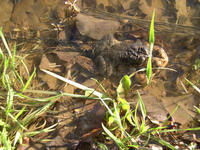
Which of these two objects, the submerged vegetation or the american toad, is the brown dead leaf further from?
the submerged vegetation

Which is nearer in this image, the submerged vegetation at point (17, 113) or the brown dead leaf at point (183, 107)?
the submerged vegetation at point (17, 113)

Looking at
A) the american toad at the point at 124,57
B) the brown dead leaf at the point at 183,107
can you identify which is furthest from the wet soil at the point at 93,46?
the american toad at the point at 124,57

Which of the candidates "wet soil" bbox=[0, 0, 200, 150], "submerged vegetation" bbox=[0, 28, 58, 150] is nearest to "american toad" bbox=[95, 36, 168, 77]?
"wet soil" bbox=[0, 0, 200, 150]

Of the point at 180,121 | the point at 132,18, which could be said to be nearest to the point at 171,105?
the point at 180,121

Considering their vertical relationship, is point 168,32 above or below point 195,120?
above

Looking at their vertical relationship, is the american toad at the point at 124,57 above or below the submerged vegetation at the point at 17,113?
above

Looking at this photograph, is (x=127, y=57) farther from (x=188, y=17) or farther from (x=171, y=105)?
(x=188, y=17)

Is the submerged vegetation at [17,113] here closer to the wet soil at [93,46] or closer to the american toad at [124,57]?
the wet soil at [93,46]

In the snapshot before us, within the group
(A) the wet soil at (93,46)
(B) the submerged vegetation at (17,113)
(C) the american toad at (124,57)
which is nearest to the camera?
(B) the submerged vegetation at (17,113)
